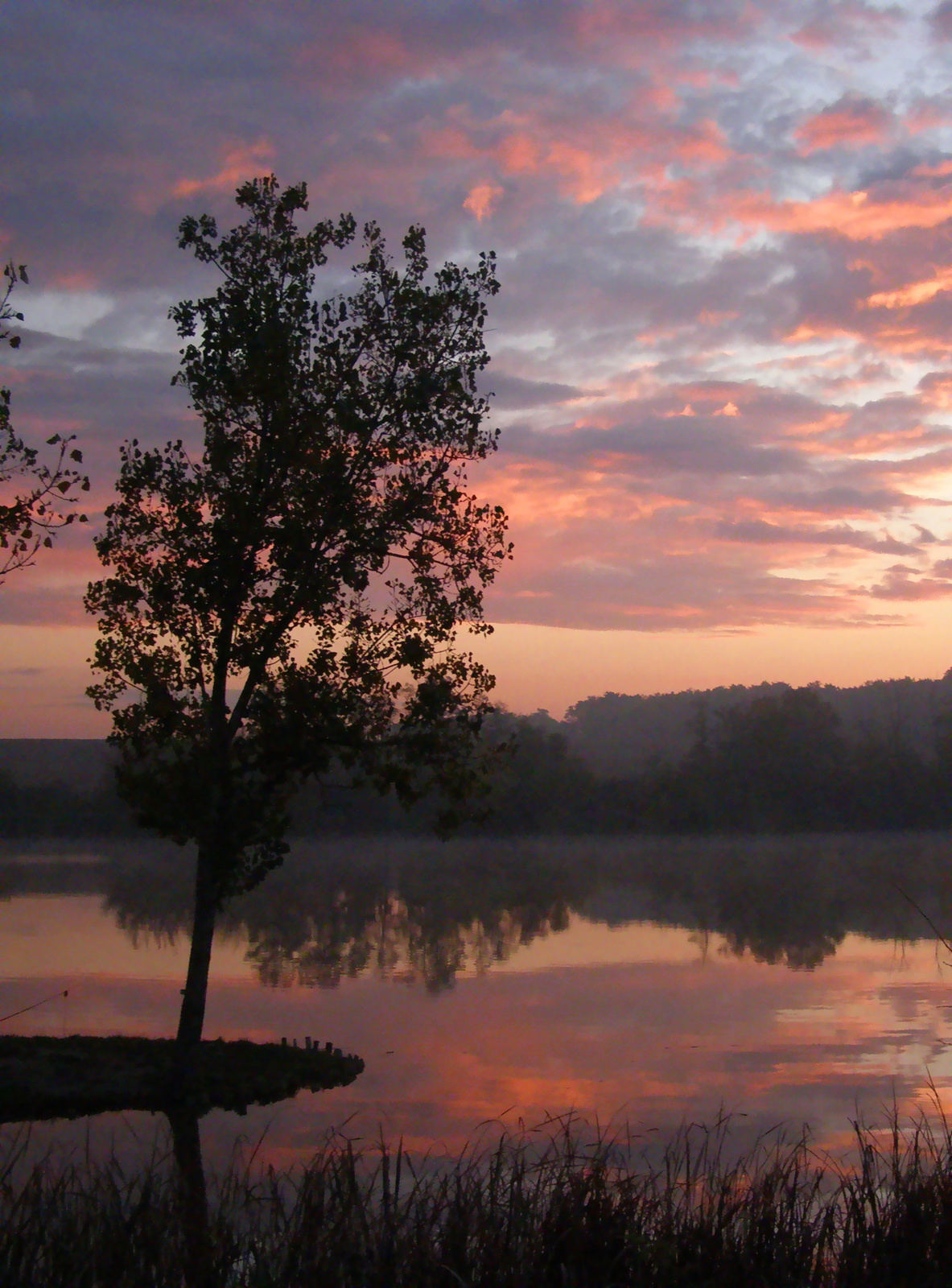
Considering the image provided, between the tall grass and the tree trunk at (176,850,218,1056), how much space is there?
29.7 feet

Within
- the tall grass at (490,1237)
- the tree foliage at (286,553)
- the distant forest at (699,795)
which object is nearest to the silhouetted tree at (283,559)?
the tree foliage at (286,553)

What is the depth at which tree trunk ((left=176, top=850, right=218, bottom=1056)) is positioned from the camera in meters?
16.7

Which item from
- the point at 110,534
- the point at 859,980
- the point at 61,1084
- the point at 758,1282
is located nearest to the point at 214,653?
the point at 110,534

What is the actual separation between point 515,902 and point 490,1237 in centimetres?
3718

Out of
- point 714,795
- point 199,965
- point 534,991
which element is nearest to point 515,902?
point 534,991

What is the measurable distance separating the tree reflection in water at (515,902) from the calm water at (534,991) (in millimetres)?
193

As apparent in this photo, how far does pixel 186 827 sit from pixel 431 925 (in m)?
20.7

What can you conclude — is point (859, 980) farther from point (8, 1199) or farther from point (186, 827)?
point (8, 1199)

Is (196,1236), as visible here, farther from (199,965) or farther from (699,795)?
(699,795)

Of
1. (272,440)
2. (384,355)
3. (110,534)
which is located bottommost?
(110,534)

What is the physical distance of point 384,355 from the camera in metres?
17.6

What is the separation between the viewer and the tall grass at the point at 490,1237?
7.07 metres

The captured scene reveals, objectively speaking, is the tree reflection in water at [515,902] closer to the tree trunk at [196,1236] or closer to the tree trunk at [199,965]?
the tree trunk at [199,965]

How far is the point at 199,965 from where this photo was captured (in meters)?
16.8
